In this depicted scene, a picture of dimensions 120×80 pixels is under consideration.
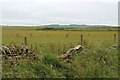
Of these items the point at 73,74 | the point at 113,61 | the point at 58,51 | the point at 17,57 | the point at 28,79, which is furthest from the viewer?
the point at 58,51

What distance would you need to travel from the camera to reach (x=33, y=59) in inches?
395

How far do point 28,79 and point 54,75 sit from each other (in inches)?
35.9

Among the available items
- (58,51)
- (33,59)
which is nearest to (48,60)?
(33,59)

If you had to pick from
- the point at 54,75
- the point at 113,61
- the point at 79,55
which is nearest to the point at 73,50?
the point at 79,55

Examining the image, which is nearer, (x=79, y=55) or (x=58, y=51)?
(x=79, y=55)

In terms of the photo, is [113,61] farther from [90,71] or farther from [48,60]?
[48,60]

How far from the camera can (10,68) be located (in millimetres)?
A: 9281

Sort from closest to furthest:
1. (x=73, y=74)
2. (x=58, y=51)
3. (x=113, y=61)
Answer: (x=73, y=74) < (x=113, y=61) < (x=58, y=51)

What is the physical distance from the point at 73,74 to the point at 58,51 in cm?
303

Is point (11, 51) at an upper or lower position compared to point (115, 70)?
upper

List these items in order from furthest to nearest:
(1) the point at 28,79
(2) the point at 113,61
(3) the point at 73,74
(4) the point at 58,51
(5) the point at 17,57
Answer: (4) the point at 58,51, (2) the point at 113,61, (5) the point at 17,57, (3) the point at 73,74, (1) the point at 28,79

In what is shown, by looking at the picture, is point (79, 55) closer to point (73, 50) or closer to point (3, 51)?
point (73, 50)

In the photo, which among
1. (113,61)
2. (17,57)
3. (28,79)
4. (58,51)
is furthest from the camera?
(58,51)

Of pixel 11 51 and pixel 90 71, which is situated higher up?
pixel 11 51
